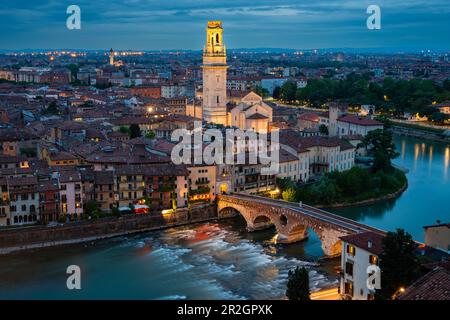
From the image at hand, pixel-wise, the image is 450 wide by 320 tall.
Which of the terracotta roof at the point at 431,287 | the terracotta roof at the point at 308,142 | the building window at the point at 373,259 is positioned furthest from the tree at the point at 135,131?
the terracotta roof at the point at 431,287

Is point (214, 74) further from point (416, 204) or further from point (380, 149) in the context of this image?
point (416, 204)

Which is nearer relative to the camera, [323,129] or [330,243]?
[330,243]

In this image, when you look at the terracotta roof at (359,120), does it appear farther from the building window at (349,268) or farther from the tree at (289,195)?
the building window at (349,268)

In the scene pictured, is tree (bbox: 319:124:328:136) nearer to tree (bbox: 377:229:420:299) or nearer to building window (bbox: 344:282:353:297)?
building window (bbox: 344:282:353:297)

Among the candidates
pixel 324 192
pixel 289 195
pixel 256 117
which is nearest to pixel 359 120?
pixel 256 117

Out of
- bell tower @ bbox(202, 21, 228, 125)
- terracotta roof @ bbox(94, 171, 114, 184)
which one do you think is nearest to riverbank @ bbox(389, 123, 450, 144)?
bell tower @ bbox(202, 21, 228, 125)
